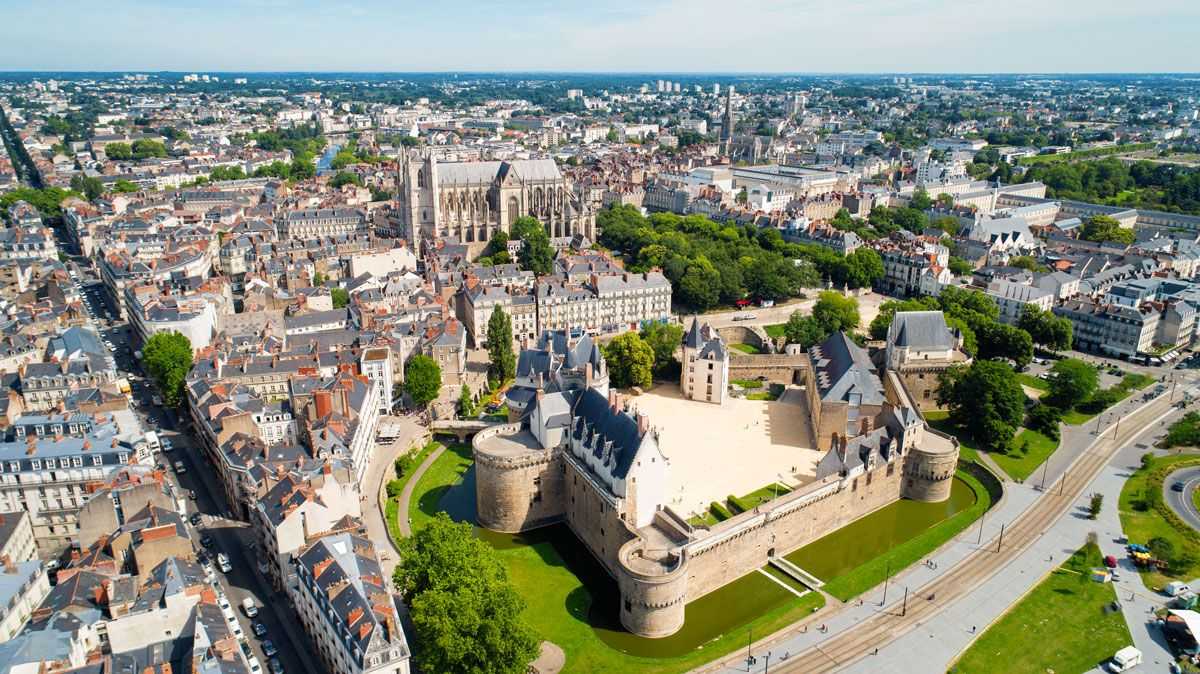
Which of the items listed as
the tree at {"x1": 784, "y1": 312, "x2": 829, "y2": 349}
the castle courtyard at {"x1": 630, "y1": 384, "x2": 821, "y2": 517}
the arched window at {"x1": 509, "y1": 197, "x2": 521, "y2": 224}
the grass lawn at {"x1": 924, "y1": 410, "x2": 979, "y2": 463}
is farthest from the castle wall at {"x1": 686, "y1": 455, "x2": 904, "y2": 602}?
the arched window at {"x1": 509, "y1": 197, "x2": 521, "y2": 224}

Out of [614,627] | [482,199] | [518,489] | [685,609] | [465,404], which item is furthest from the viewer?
[482,199]

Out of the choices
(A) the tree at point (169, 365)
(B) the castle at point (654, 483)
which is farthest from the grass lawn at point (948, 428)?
(A) the tree at point (169, 365)

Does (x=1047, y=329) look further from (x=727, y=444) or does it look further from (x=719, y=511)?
(x=719, y=511)

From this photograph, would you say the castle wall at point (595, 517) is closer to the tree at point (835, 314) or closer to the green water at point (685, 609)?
the green water at point (685, 609)

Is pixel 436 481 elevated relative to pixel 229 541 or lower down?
lower down

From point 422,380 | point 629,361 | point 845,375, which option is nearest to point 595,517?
point 422,380

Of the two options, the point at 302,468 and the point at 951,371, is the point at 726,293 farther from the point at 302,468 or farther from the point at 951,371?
the point at 302,468

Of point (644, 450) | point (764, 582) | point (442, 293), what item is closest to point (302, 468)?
point (644, 450)
